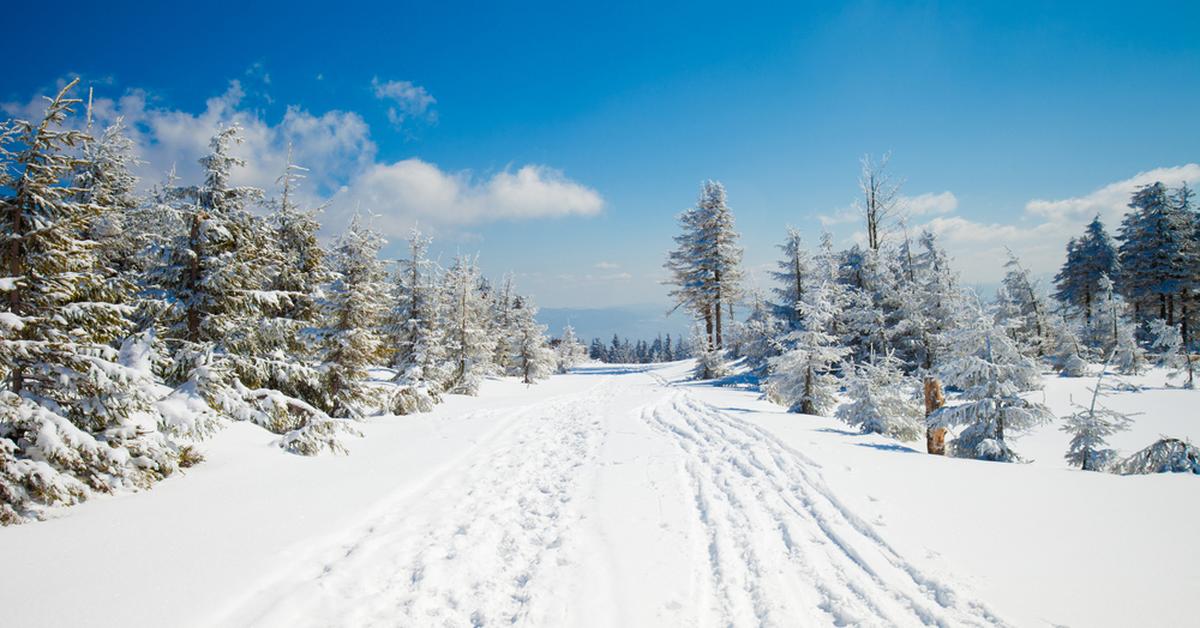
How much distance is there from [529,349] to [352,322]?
1942cm

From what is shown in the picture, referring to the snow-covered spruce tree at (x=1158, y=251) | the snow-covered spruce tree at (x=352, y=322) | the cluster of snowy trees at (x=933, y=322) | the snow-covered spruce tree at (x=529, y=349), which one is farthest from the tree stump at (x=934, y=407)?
the snow-covered spruce tree at (x=1158, y=251)

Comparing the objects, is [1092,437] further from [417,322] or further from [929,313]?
[417,322]

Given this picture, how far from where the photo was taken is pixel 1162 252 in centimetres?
2667

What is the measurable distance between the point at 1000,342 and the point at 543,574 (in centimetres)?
928

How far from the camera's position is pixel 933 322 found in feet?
69.7

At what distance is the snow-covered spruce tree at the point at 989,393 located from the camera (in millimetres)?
8289

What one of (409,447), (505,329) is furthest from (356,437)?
(505,329)

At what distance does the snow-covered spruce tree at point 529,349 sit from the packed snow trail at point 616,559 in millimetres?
26051

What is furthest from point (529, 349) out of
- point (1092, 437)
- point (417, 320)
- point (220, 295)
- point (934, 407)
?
point (1092, 437)

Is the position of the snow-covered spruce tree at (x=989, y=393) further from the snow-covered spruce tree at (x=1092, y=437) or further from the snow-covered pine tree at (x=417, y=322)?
the snow-covered pine tree at (x=417, y=322)

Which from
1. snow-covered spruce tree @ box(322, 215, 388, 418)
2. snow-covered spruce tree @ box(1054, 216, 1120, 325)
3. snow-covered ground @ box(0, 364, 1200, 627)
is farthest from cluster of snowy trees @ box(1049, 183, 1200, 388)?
snow-covered spruce tree @ box(322, 215, 388, 418)

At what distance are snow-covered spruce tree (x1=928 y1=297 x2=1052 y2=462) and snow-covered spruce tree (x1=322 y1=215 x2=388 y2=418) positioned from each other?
1484 centimetres

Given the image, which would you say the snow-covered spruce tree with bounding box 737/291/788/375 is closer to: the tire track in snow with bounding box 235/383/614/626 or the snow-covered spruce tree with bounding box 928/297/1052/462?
the snow-covered spruce tree with bounding box 928/297/1052/462

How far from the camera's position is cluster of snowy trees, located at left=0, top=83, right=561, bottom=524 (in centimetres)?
536
